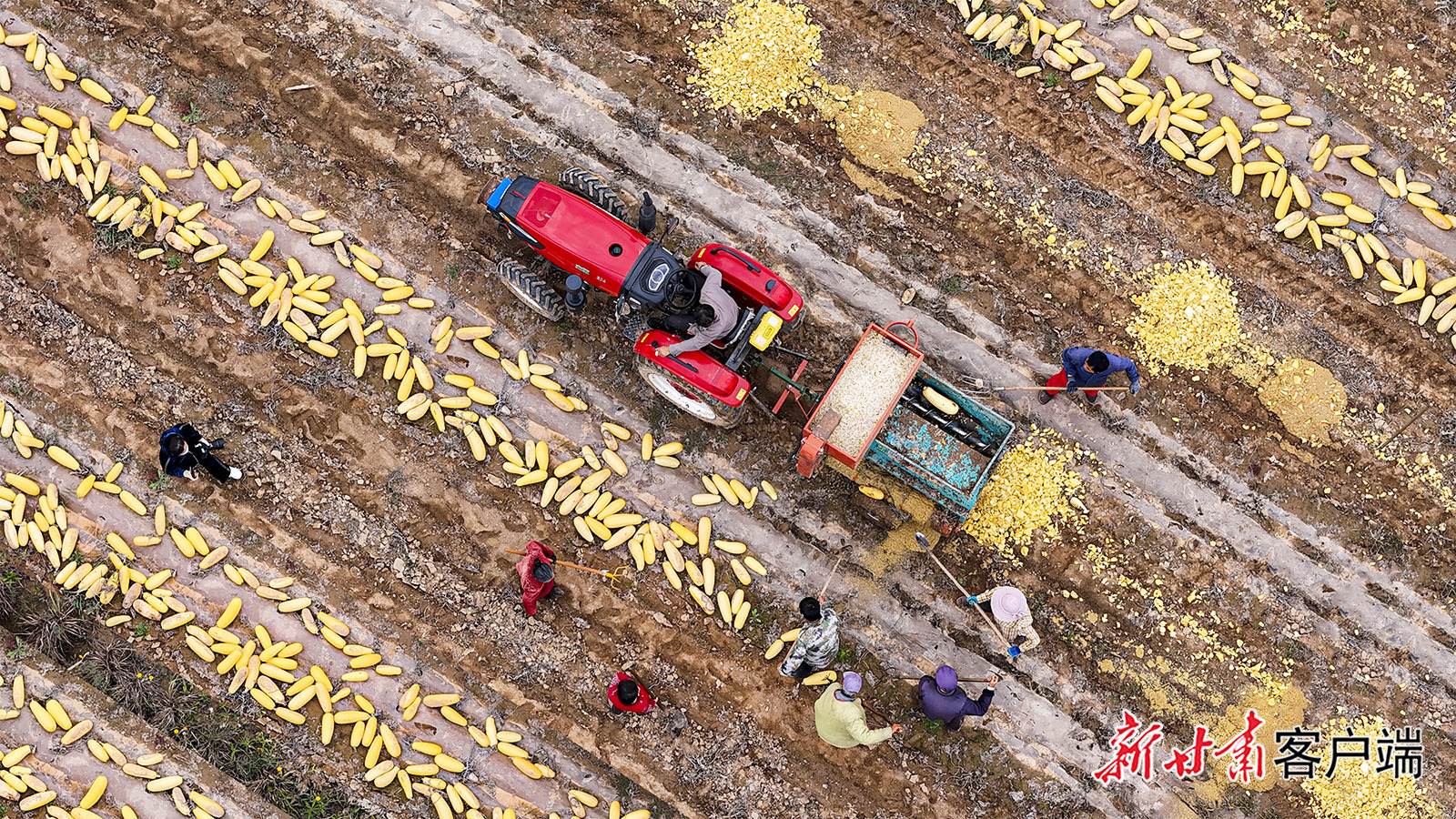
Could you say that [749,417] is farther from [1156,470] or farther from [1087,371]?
[1156,470]

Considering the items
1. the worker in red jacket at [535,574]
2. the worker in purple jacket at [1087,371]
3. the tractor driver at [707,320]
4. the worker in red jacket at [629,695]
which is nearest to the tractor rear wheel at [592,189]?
the tractor driver at [707,320]

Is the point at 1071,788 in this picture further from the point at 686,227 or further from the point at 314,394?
the point at 314,394

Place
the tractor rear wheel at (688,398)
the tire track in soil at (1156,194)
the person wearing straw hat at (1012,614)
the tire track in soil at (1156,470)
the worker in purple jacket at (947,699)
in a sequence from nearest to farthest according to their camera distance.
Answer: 1. the worker in purple jacket at (947,699)
2. the tractor rear wheel at (688,398)
3. the person wearing straw hat at (1012,614)
4. the tire track in soil at (1156,470)
5. the tire track in soil at (1156,194)

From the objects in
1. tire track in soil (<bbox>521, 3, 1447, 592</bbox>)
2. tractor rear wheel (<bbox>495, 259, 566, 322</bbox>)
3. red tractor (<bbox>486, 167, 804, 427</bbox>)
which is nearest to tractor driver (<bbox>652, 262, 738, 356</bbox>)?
red tractor (<bbox>486, 167, 804, 427</bbox>)

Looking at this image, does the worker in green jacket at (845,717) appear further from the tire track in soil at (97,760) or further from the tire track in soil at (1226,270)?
the tire track in soil at (97,760)

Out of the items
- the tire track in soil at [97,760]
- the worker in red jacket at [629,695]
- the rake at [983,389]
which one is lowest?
the tire track in soil at [97,760]

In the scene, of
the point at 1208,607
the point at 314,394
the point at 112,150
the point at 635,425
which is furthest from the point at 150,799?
the point at 1208,607
